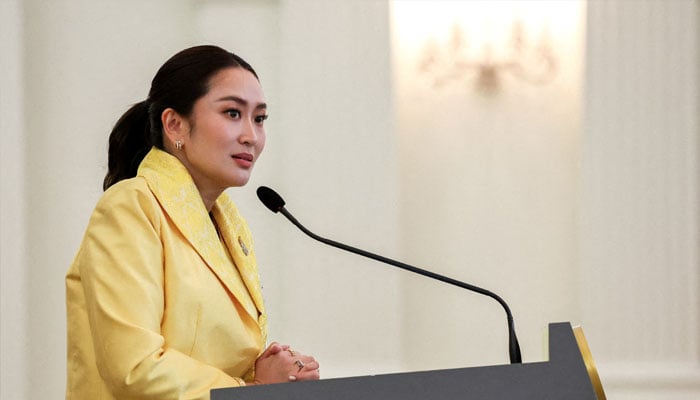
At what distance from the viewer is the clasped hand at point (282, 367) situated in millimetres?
2180

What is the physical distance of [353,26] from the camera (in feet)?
13.2

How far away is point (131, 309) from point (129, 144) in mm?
620

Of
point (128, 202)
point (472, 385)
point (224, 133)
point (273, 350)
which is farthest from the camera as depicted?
point (224, 133)

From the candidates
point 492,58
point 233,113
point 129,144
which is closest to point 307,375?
point 233,113

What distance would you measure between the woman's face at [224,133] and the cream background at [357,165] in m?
1.62

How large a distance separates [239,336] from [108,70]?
2149 millimetres

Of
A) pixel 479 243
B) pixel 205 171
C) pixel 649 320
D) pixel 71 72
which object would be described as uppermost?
pixel 71 72

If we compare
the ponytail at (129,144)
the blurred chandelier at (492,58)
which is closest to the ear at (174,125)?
the ponytail at (129,144)

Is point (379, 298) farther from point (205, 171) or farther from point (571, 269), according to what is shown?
→ point (205, 171)

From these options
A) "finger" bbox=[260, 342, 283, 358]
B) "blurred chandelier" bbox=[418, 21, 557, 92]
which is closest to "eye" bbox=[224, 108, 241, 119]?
"finger" bbox=[260, 342, 283, 358]

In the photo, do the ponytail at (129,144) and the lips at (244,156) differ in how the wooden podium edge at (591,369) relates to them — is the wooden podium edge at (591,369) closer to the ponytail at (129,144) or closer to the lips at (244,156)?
the lips at (244,156)

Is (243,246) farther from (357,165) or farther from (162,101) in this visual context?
(357,165)

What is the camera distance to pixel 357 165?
403cm

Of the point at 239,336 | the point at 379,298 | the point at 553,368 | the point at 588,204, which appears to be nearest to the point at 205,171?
the point at 239,336
